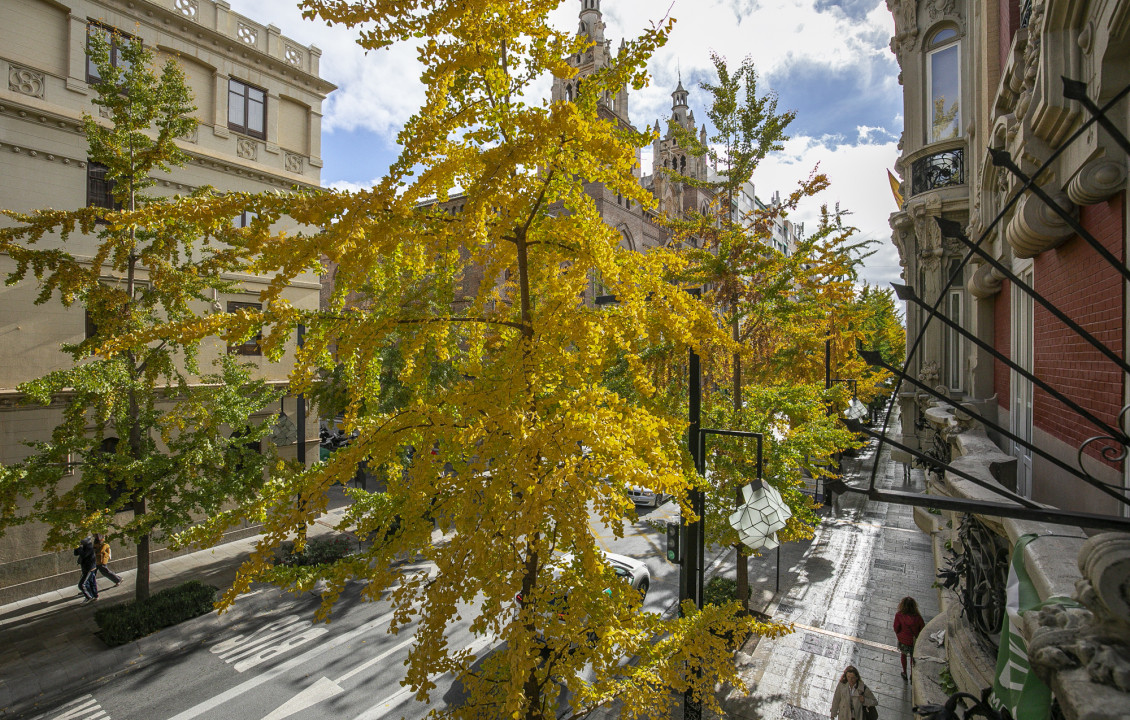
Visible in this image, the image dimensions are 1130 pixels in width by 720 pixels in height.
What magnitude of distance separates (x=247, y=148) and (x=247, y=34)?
364cm

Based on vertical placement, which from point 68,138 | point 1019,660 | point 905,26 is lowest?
point 1019,660

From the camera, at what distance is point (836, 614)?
11492mm

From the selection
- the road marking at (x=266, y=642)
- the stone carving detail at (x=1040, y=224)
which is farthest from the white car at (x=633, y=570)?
the stone carving detail at (x=1040, y=224)

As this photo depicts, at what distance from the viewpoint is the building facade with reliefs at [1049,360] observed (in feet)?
6.88

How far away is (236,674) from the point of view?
380 inches

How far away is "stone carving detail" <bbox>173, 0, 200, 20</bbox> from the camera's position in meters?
15.5

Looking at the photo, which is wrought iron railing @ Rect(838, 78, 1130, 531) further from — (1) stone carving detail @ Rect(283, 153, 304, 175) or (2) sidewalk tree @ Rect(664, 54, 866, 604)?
(1) stone carving detail @ Rect(283, 153, 304, 175)

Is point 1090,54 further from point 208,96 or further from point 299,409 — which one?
point 208,96

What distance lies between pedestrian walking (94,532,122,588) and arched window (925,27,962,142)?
21688 mm

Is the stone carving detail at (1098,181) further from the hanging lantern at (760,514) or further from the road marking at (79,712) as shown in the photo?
the road marking at (79,712)

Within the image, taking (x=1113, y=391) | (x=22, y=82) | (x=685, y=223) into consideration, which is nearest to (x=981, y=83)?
(x=685, y=223)

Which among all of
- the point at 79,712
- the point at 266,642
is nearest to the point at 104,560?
the point at 79,712

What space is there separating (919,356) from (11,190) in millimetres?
22812

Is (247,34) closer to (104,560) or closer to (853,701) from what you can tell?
(104,560)
